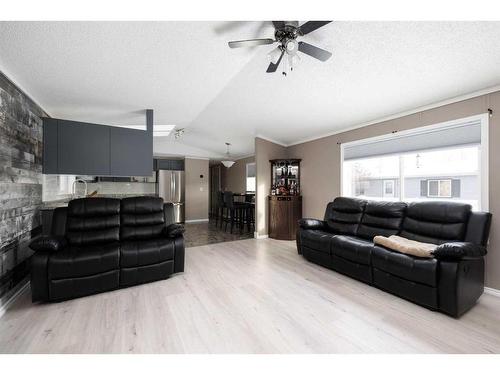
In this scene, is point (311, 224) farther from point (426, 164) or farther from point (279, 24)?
point (279, 24)

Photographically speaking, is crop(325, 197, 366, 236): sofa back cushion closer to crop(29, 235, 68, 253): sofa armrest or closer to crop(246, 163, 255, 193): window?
crop(29, 235, 68, 253): sofa armrest

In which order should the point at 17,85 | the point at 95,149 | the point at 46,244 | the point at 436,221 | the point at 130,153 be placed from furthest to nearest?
the point at 130,153, the point at 95,149, the point at 436,221, the point at 17,85, the point at 46,244

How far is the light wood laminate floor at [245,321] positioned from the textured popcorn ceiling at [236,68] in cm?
236

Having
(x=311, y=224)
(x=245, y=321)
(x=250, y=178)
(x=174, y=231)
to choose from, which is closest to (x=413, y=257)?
(x=311, y=224)

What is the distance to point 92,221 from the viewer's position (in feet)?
9.02

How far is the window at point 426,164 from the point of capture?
2553 millimetres

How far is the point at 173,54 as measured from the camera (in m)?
2.08

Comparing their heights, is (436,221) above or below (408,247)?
above

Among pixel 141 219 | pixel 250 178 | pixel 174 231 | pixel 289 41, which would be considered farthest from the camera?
pixel 250 178

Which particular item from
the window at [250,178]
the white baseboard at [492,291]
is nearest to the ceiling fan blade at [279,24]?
the white baseboard at [492,291]

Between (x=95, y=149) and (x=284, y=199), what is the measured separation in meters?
3.62
